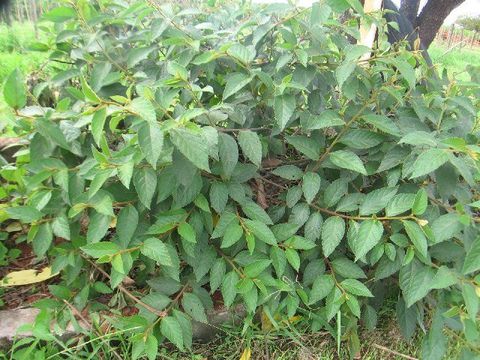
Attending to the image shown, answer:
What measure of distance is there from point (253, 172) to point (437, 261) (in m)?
0.68

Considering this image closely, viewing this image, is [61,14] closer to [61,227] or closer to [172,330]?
[61,227]

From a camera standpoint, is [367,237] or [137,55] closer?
[367,237]

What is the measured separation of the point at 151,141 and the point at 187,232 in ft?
1.19

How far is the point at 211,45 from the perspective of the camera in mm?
1692

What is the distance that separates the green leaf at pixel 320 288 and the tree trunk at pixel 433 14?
11.8 feet

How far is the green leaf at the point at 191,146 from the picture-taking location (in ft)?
3.62

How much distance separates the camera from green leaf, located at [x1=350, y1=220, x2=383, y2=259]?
127 cm

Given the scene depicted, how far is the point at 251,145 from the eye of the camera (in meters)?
1.34

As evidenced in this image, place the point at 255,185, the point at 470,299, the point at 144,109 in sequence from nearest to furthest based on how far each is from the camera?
the point at 144,109 < the point at 470,299 < the point at 255,185

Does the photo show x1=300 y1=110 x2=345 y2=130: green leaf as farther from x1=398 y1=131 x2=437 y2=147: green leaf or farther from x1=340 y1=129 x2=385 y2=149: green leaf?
x1=398 y1=131 x2=437 y2=147: green leaf

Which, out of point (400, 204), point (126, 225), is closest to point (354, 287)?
point (400, 204)

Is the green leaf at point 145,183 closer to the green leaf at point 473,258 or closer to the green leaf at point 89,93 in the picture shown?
the green leaf at point 89,93

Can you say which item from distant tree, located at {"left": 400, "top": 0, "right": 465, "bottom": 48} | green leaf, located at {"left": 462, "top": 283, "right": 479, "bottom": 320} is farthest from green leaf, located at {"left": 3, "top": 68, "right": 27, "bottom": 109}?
distant tree, located at {"left": 400, "top": 0, "right": 465, "bottom": 48}

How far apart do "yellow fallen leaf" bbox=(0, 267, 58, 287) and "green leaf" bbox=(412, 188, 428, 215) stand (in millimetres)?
1316
